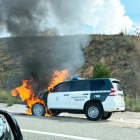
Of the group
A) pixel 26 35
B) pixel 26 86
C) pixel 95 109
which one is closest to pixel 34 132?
pixel 95 109

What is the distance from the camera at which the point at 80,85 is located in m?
10.9

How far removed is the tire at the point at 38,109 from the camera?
11242 millimetres

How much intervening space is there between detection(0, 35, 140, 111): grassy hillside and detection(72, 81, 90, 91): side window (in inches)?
460

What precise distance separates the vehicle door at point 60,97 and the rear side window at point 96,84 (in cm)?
111

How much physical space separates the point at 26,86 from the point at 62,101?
3.35 metres

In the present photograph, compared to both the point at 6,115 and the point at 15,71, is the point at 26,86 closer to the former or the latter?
the point at 6,115

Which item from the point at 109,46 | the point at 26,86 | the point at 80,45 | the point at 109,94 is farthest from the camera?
the point at 109,46

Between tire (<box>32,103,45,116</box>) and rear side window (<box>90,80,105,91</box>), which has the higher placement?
rear side window (<box>90,80,105,91</box>)

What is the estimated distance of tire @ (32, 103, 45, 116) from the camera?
443 inches

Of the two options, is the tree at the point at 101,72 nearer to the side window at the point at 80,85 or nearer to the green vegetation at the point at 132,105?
the green vegetation at the point at 132,105

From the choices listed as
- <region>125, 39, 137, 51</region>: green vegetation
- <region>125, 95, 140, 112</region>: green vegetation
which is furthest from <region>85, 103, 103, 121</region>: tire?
<region>125, 39, 137, 51</region>: green vegetation

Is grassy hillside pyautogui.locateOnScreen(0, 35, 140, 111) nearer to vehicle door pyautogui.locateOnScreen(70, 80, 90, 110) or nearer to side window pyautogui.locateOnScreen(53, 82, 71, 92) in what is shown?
side window pyautogui.locateOnScreen(53, 82, 71, 92)

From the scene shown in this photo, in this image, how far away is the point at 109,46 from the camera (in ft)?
103

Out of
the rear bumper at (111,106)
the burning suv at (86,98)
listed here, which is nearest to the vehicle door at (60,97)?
the burning suv at (86,98)
